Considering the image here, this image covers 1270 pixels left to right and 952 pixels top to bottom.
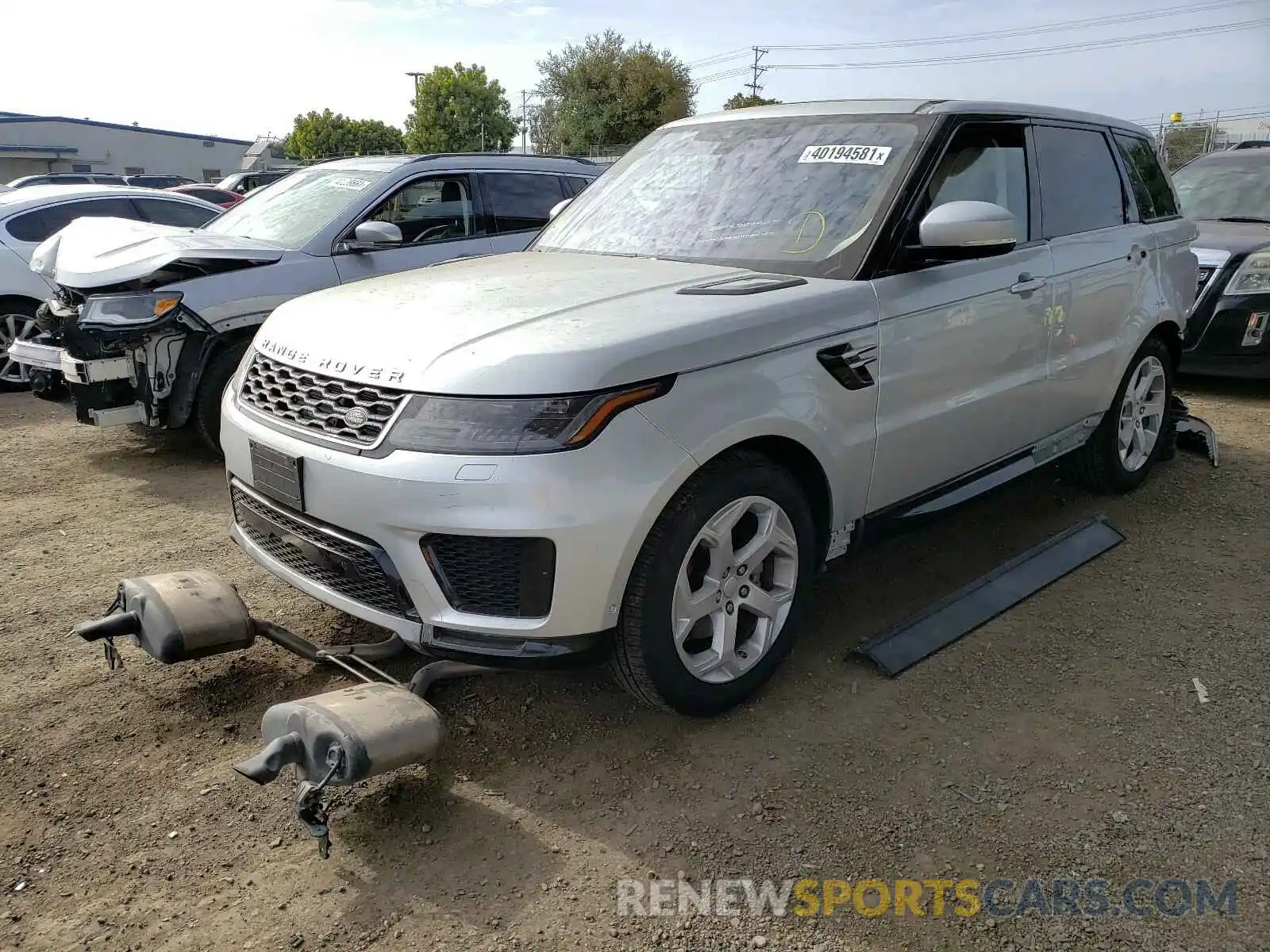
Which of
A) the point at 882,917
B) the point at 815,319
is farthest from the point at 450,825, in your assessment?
the point at 815,319

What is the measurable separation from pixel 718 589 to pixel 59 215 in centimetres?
830

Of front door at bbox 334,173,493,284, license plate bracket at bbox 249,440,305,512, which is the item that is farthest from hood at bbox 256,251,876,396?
front door at bbox 334,173,493,284

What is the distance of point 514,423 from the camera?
2508mm

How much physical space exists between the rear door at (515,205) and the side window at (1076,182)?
3414 mm

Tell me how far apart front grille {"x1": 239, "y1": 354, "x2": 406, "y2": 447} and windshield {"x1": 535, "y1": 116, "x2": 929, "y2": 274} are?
53.5 inches

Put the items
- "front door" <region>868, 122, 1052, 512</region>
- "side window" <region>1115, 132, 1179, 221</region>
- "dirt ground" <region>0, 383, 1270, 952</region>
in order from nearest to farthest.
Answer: "dirt ground" <region>0, 383, 1270, 952</region> → "front door" <region>868, 122, 1052, 512</region> → "side window" <region>1115, 132, 1179, 221</region>

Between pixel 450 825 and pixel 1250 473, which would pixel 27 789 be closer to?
pixel 450 825

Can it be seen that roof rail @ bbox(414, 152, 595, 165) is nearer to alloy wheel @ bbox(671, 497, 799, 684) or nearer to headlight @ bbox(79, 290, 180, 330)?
headlight @ bbox(79, 290, 180, 330)

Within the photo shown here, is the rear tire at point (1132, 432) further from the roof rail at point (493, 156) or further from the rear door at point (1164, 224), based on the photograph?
the roof rail at point (493, 156)

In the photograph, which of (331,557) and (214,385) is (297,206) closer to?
(214,385)

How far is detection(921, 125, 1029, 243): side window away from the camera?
3.55 m

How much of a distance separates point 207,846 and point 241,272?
12.9ft

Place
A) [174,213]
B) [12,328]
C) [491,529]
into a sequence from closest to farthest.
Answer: [491,529] < [12,328] < [174,213]

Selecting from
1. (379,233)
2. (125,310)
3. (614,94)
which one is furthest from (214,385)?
(614,94)
